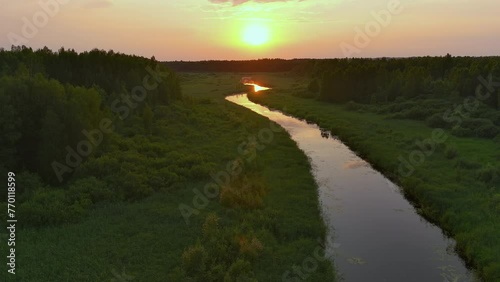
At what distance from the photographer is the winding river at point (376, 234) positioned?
61.2 ft

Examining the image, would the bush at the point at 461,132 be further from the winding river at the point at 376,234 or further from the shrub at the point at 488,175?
the shrub at the point at 488,175

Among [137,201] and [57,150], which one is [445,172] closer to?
[137,201]

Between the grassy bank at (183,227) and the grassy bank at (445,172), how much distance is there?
7418mm

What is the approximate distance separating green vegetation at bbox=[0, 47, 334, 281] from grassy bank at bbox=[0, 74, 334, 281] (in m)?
0.07

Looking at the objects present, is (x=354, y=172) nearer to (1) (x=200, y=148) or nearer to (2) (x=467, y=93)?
(1) (x=200, y=148)

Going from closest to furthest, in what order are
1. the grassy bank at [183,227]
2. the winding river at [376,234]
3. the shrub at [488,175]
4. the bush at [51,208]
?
the grassy bank at [183,227] < the winding river at [376,234] < the bush at [51,208] < the shrub at [488,175]

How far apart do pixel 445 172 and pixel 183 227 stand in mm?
21645

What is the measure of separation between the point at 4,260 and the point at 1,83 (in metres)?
14.2

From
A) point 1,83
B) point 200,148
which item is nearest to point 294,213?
point 200,148

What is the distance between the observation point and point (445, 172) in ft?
102

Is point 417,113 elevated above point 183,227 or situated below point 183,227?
above

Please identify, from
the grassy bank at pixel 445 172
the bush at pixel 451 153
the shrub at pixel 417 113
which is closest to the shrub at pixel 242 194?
the grassy bank at pixel 445 172

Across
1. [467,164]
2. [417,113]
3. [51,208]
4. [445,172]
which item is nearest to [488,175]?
[445,172]

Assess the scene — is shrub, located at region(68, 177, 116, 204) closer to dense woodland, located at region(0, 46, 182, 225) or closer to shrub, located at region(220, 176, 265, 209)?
dense woodland, located at region(0, 46, 182, 225)
